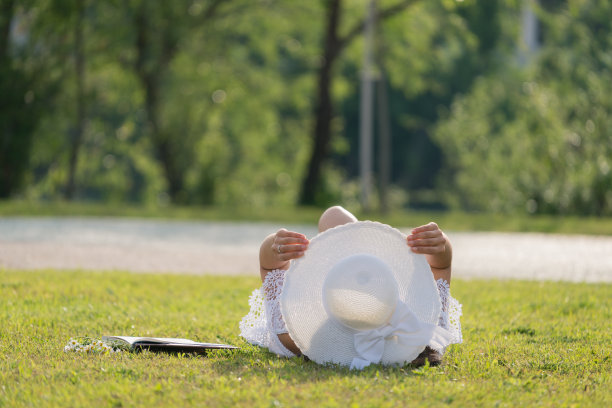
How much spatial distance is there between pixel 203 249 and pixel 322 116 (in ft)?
34.5

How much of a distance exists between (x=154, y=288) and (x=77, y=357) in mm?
3051

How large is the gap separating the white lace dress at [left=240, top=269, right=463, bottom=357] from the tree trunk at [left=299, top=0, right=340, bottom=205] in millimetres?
16512

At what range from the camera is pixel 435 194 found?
45.7 metres

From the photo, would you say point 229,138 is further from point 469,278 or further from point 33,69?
point 469,278

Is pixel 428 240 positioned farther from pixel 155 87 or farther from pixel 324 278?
pixel 155 87

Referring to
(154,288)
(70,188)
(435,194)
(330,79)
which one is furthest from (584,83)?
(435,194)

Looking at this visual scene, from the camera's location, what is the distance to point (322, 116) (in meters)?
21.4

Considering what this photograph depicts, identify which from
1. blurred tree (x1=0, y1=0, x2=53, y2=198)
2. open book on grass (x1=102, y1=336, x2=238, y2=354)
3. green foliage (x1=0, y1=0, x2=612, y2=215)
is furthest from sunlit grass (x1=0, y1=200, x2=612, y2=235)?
open book on grass (x1=102, y1=336, x2=238, y2=354)

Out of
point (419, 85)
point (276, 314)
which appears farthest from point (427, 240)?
point (419, 85)

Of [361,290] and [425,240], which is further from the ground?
[425,240]

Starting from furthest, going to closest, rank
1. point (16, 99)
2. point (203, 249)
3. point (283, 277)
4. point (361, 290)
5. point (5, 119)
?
point (16, 99), point (5, 119), point (203, 249), point (283, 277), point (361, 290)

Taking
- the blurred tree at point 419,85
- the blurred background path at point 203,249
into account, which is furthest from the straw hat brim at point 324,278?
the blurred tree at point 419,85

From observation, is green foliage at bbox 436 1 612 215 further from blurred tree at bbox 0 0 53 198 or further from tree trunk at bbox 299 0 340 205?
blurred tree at bbox 0 0 53 198

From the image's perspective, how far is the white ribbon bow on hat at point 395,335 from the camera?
13.6 feet
